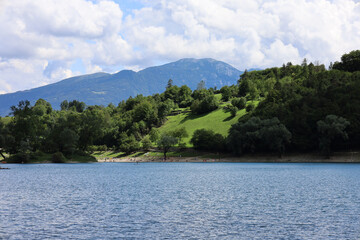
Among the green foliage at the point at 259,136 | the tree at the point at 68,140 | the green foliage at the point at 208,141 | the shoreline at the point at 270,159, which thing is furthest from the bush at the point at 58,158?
the green foliage at the point at 259,136

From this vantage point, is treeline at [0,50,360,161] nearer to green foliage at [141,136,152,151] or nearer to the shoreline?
the shoreline

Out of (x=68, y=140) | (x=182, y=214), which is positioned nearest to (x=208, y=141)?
(x=68, y=140)

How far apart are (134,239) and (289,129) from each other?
144 m

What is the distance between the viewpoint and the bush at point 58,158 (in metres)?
168

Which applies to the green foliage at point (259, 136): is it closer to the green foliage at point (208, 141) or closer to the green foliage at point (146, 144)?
the green foliage at point (208, 141)

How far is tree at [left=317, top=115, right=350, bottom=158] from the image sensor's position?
135750mm

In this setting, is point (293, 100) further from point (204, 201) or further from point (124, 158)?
point (204, 201)

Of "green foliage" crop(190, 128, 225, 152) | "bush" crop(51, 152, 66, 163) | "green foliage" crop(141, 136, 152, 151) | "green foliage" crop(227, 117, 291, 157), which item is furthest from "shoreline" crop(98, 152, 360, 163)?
"bush" crop(51, 152, 66, 163)

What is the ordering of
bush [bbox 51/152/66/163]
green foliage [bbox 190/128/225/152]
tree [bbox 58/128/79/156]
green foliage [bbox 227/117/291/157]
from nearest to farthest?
green foliage [bbox 227/117/291/157], tree [bbox 58/128/79/156], bush [bbox 51/152/66/163], green foliage [bbox 190/128/225/152]

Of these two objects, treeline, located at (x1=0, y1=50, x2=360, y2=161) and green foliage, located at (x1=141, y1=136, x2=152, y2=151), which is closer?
treeline, located at (x1=0, y1=50, x2=360, y2=161)

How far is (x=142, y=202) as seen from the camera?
154 ft

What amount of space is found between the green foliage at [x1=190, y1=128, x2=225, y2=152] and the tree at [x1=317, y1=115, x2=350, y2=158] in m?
47.8

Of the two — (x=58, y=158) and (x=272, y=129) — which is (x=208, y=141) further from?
(x=58, y=158)

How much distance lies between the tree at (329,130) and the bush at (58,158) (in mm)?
115493
